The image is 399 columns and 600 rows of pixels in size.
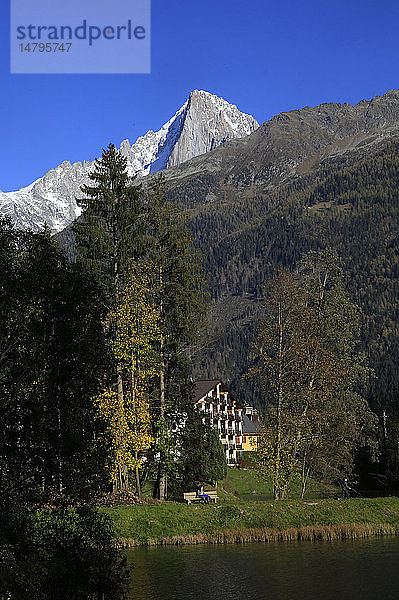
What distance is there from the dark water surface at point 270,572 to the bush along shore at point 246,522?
1.56m

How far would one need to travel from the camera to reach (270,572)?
1307 inches

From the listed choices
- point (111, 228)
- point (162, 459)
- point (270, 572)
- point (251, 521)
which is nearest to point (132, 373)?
point (162, 459)

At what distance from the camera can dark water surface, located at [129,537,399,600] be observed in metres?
29.1

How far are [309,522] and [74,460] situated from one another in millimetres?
27768

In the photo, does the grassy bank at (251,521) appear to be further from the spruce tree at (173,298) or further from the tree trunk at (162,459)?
the spruce tree at (173,298)

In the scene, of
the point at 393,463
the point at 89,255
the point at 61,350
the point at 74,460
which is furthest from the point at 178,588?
the point at 393,463

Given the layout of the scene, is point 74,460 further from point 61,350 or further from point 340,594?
point 340,594

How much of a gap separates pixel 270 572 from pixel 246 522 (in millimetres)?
11903

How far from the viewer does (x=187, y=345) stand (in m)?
50.9

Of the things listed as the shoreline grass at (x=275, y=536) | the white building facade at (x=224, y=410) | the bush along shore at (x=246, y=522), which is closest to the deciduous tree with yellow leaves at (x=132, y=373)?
the bush along shore at (x=246, y=522)

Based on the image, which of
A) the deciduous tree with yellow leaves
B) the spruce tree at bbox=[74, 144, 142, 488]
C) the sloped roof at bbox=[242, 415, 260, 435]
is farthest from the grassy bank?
the sloped roof at bbox=[242, 415, 260, 435]

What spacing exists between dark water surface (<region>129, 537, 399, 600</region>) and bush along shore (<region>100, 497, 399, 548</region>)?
156 cm

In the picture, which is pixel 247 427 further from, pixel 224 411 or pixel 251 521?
pixel 251 521

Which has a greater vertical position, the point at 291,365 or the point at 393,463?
the point at 291,365
